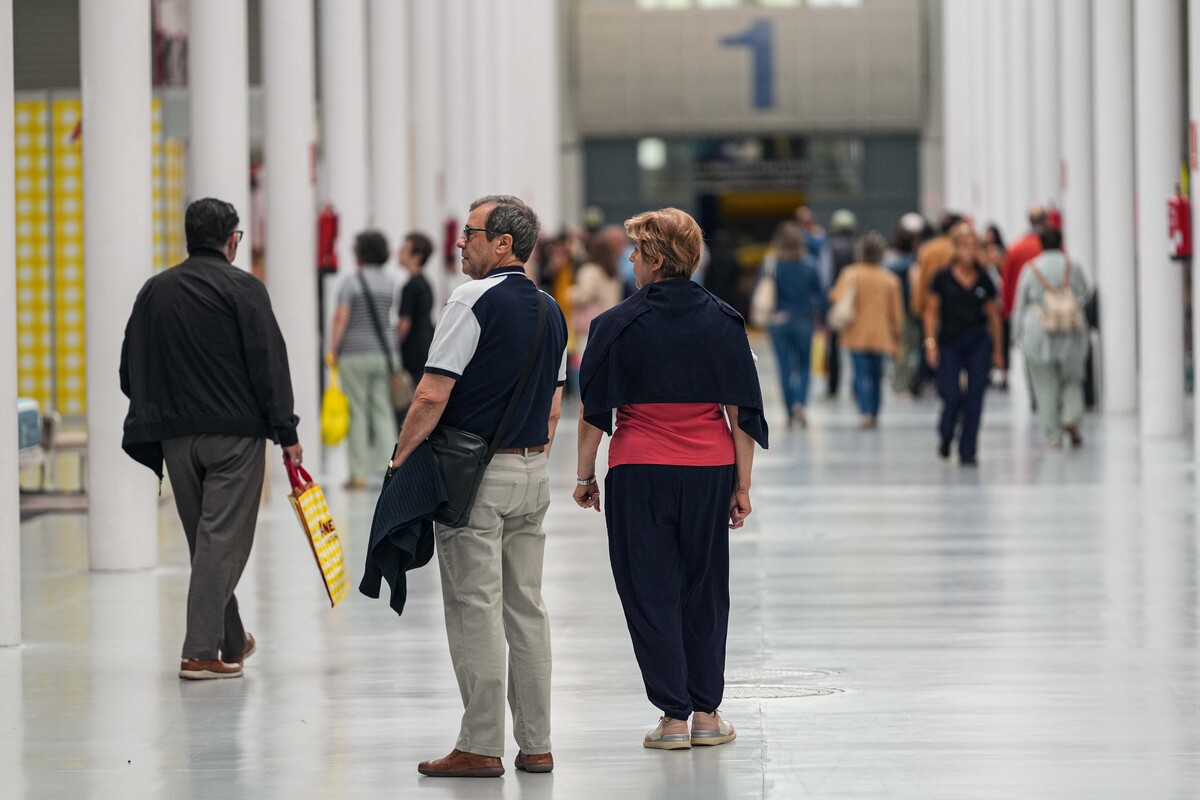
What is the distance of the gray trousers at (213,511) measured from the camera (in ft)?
27.2

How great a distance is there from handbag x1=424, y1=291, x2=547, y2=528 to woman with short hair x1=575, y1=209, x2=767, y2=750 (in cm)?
49

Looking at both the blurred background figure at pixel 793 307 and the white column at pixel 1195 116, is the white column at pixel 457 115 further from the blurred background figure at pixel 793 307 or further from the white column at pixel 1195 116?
the white column at pixel 1195 116

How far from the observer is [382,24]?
20828 millimetres

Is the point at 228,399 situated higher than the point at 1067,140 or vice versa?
the point at 1067,140

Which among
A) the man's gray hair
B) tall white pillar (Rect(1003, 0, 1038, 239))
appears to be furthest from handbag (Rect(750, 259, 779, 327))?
the man's gray hair

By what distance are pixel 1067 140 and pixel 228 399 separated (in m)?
17.5

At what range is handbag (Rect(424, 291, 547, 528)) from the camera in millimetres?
6477

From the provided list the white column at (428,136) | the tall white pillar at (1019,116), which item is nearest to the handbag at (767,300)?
the white column at (428,136)

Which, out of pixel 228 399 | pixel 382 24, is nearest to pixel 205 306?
pixel 228 399

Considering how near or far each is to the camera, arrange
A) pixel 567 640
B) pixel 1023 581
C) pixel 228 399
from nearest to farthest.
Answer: pixel 228 399 < pixel 567 640 < pixel 1023 581

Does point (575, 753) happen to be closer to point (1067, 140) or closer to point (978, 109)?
point (1067, 140)

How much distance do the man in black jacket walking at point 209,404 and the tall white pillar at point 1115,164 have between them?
1469 centimetres

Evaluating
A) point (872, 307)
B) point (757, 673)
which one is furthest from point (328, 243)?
point (757, 673)

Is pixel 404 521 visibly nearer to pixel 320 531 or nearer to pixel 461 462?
pixel 461 462
